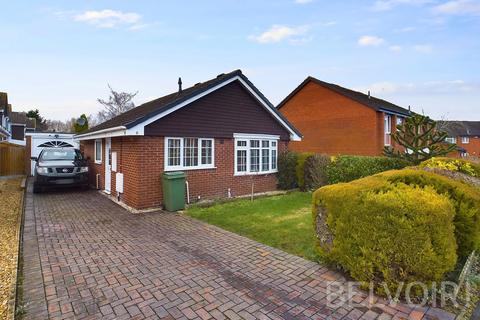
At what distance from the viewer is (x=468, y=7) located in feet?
29.2

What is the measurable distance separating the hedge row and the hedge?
6530mm

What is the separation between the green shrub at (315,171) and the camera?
12172mm

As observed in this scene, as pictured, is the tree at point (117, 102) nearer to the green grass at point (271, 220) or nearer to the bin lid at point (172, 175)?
the bin lid at point (172, 175)

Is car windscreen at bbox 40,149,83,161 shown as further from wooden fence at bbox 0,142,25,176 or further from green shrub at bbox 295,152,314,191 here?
green shrub at bbox 295,152,314,191

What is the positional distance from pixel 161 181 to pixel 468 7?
11.2 metres

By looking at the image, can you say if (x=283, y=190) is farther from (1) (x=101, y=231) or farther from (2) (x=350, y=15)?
(1) (x=101, y=231)

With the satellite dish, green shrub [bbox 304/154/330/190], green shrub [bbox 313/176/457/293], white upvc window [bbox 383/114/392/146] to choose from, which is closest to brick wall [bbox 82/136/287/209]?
green shrub [bbox 304/154/330/190]

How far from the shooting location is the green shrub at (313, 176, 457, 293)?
362cm

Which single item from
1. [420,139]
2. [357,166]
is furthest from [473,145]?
[357,166]

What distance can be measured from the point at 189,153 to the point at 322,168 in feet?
18.7

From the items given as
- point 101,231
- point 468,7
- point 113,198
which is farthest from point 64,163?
point 468,7

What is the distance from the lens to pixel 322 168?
12.2 meters

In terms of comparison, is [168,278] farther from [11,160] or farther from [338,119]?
[11,160]

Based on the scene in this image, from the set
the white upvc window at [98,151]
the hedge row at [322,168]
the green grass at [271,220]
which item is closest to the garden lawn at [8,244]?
the white upvc window at [98,151]
